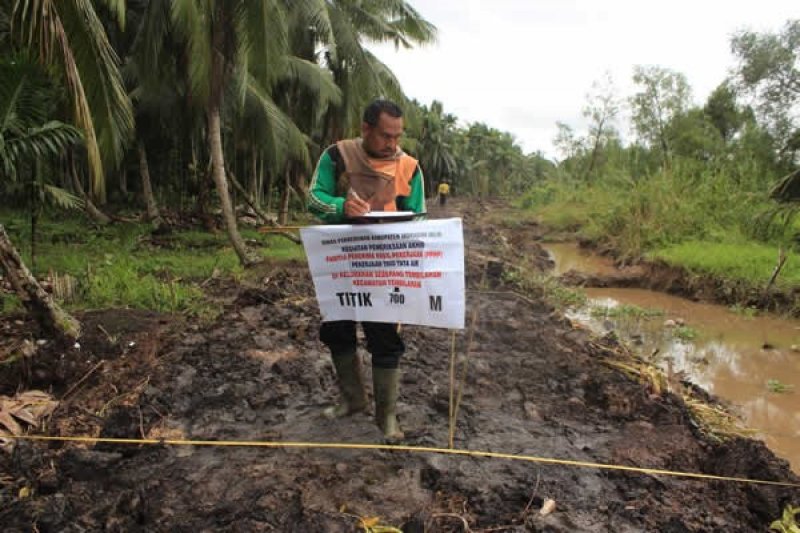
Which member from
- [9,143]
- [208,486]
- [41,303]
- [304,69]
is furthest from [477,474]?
[304,69]

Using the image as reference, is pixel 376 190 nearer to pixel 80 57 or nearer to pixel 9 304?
pixel 80 57

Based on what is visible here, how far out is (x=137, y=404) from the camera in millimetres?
3004

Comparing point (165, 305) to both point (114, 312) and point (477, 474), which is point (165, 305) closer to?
point (114, 312)

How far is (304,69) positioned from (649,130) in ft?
63.8

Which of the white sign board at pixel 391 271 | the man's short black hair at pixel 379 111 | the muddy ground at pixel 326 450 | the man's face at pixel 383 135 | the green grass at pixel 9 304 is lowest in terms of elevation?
the muddy ground at pixel 326 450

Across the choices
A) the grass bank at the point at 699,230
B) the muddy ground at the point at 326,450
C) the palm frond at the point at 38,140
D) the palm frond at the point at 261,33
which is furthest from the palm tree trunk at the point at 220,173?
the grass bank at the point at 699,230

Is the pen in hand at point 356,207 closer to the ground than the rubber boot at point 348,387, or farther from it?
farther from it

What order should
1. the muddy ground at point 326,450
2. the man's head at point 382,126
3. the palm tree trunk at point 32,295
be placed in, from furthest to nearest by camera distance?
the palm tree trunk at point 32,295, the man's head at point 382,126, the muddy ground at point 326,450

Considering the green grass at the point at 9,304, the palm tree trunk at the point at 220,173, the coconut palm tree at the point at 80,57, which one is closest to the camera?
the coconut palm tree at the point at 80,57

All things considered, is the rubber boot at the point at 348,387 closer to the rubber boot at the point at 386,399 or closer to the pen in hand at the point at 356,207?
the rubber boot at the point at 386,399

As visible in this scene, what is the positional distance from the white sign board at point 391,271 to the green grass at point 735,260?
26.2 ft

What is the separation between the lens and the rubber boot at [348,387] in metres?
2.78

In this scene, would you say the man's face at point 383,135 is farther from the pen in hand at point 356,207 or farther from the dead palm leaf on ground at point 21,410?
the dead palm leaf on ground at point 21,410

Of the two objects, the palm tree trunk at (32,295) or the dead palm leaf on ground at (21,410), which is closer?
the dead palm leaf on ground at (21,410)
